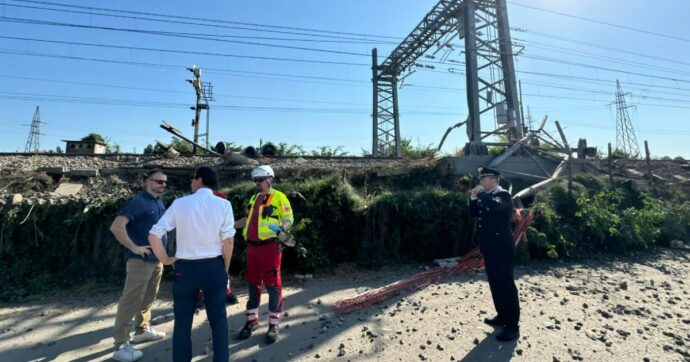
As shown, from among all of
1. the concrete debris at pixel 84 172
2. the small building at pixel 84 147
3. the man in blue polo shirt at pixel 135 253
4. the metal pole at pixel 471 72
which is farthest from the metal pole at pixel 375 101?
the man in blue polo shirt at pixel 135 253

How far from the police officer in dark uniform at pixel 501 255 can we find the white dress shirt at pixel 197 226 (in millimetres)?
3051

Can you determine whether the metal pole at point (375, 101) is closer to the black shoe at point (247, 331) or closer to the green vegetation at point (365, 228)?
the green vegetation at point (365, 228)

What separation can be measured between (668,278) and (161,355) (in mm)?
8663

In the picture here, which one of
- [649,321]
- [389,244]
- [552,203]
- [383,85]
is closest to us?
[649,321]

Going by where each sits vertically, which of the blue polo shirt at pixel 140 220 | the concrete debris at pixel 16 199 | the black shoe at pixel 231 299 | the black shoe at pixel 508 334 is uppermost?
the concrete debris at pixel 16 199

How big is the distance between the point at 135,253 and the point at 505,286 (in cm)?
423

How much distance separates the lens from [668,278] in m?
6.60

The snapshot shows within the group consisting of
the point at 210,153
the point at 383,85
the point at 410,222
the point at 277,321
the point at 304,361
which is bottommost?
the point at 304,361

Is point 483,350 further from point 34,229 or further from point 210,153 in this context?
point 210,153

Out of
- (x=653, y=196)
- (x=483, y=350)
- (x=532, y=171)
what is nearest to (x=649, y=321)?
(x=483, y=350)

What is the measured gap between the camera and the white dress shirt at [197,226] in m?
3.07

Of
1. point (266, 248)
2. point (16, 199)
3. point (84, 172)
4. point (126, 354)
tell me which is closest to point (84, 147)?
point (84, 172)

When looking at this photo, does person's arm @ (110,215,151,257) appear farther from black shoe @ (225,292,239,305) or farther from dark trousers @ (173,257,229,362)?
black shoe @ (225,292,239,305)

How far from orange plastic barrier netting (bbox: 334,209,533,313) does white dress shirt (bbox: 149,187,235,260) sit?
2553 mm
